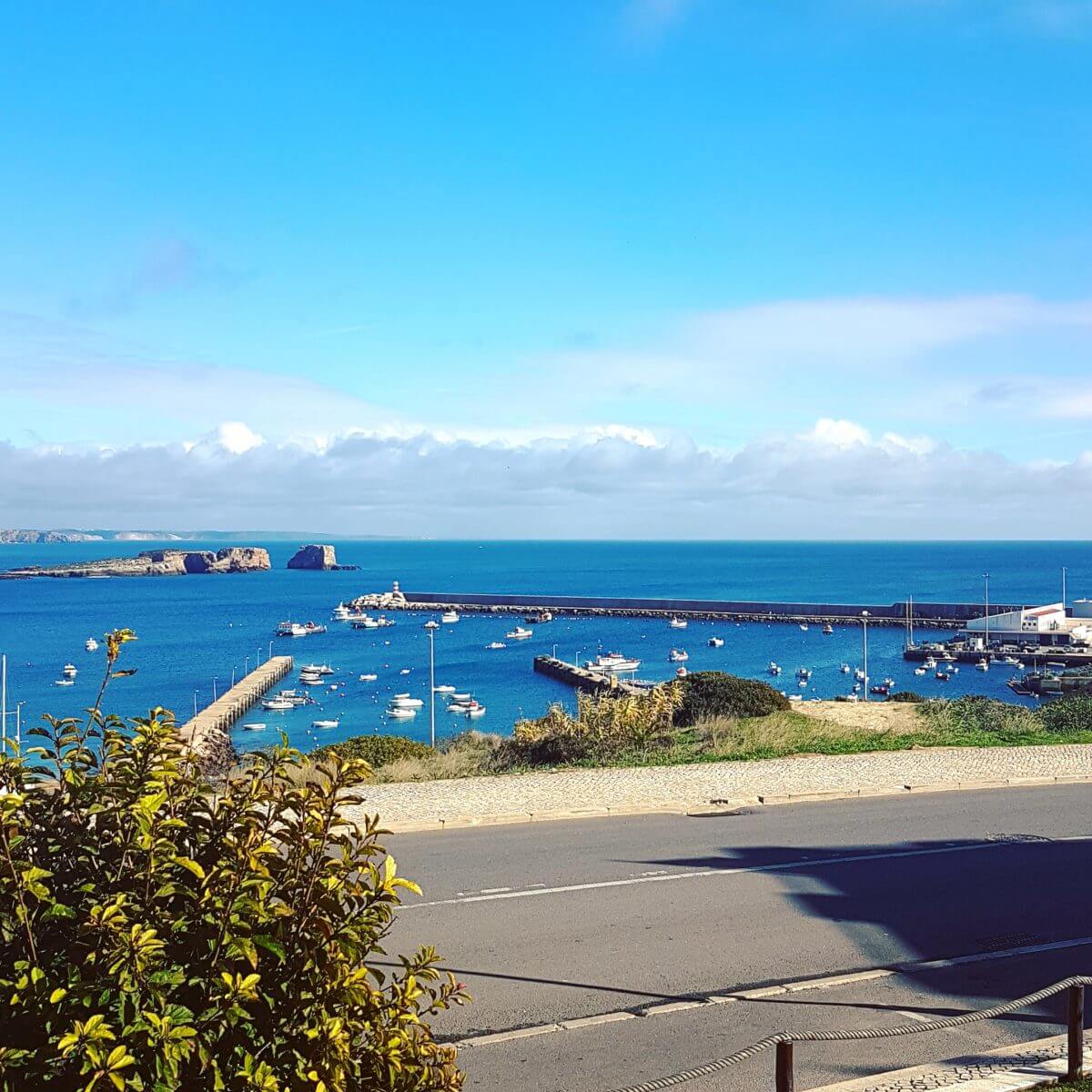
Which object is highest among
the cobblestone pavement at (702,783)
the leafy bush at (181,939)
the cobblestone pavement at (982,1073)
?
the leafy bush at (181,939)

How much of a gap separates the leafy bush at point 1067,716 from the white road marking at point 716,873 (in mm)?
9088

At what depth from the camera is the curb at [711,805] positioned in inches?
533

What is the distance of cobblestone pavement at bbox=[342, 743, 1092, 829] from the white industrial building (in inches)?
3049

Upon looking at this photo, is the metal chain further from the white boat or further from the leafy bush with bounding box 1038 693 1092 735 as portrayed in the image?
the white boat

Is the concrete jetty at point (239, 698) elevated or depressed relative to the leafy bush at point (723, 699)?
depressed

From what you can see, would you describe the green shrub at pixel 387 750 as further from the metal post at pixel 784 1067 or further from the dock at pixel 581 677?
the dock at pixel 581 677

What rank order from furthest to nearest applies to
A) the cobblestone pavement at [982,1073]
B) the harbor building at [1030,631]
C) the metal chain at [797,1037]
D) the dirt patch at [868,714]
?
the harbor building at [1030,631]
the dirt patch at [868,714]
the cobblestone pavement at [982,1073]
the metal chain at [797,1037]

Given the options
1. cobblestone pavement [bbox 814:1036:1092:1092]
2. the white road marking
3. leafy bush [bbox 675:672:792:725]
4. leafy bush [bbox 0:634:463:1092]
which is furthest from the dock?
leafy bush [bbox 0:634:463:1092]

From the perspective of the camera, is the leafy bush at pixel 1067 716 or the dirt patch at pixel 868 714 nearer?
the leafy bush at pixel 1067 716

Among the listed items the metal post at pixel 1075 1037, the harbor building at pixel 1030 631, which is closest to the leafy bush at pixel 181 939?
the metal post at pixel 1075 1037

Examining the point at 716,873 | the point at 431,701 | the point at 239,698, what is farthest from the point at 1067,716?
the point at 239,698

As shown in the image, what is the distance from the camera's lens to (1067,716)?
22375 mm

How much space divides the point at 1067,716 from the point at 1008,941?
14.8 meters

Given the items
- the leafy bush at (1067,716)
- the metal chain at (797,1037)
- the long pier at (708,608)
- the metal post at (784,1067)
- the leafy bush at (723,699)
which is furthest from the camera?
the long pier at (708,608)
